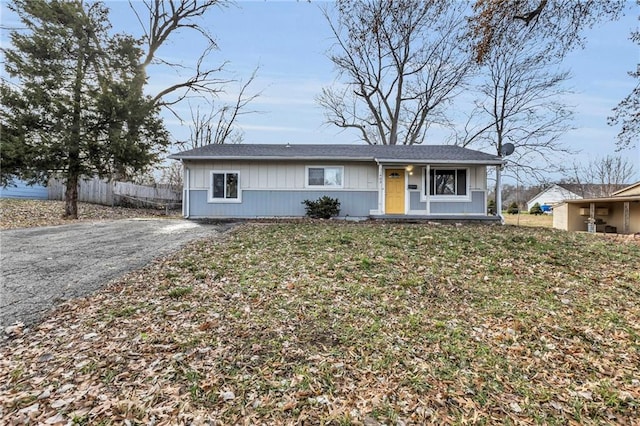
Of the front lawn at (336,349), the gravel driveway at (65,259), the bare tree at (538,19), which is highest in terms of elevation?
the bare tree at (538,19)

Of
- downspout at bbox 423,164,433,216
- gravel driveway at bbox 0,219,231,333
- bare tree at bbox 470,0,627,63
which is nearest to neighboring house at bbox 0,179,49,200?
gravel driveway at bbox 0,219,231,333

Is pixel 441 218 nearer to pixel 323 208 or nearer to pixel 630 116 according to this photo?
pixel 323 208

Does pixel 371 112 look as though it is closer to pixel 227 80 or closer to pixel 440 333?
pixel 227 80

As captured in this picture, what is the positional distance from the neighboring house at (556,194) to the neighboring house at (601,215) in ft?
82.0

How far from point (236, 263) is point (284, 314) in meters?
2.24

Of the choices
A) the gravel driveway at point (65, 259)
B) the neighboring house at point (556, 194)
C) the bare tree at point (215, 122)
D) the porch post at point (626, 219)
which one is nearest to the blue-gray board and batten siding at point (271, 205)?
the gravel driveway at point (65, 259)

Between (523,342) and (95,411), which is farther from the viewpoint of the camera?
(523,342)

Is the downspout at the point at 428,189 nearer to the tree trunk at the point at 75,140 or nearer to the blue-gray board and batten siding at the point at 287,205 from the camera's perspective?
the blue-gray board and batten siding at the point at 287,205

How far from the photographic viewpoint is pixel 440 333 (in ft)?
10.9

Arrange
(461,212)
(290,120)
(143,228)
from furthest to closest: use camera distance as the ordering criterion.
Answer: (290,120)
(461,212)
(143,228)

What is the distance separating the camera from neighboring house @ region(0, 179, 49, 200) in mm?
16672

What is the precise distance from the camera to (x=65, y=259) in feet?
19.0

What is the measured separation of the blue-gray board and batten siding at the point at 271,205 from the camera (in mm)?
12711

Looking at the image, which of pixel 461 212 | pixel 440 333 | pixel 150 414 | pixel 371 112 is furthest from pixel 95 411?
pixel 371 112
